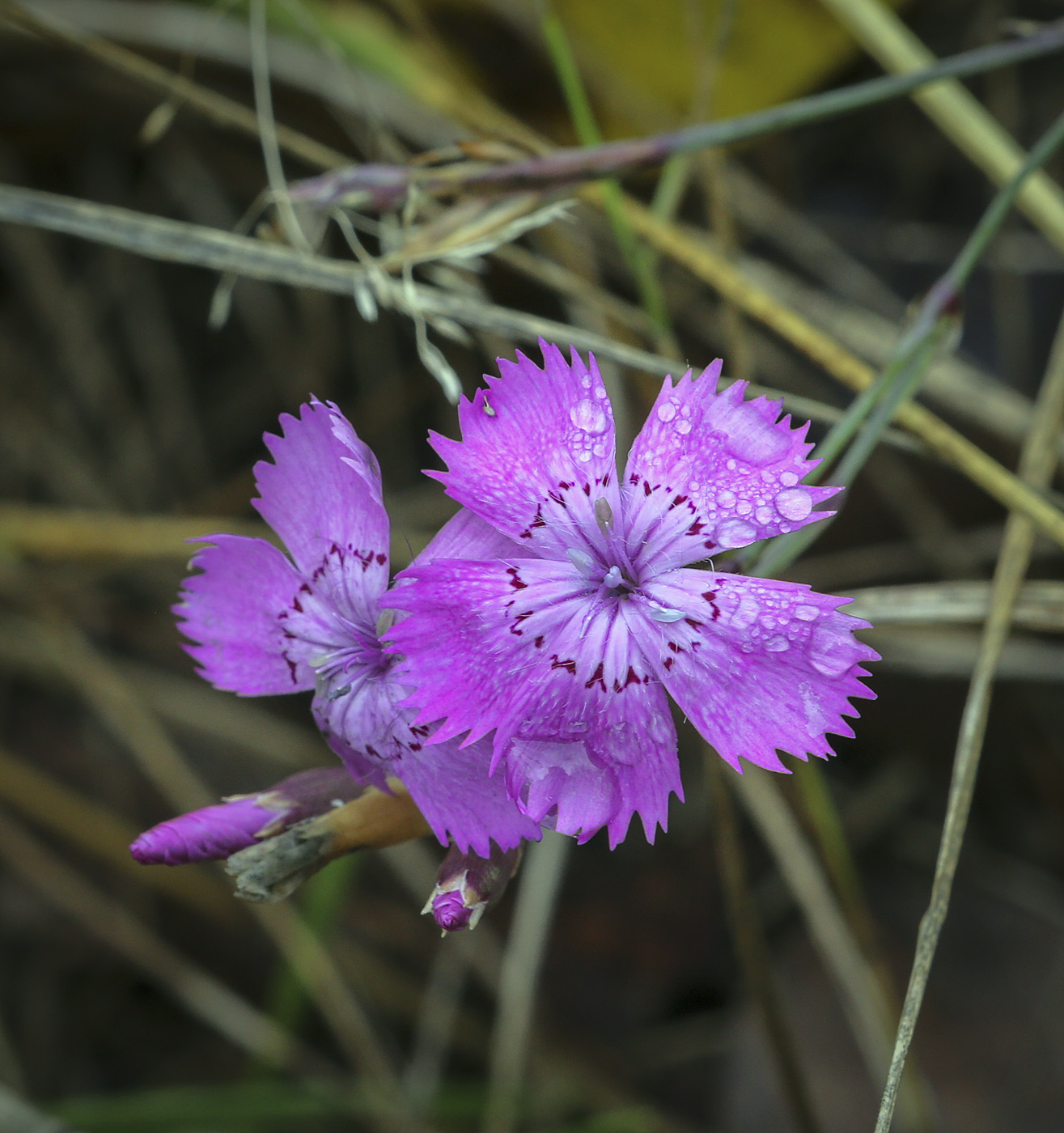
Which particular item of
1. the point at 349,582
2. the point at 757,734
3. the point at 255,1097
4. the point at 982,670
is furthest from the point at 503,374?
the point at 255,1097

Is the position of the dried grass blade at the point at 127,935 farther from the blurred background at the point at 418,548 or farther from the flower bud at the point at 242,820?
the flower bud at the point at 242,820

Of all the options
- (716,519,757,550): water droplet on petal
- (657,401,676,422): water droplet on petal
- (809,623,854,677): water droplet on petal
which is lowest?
(809,623,854,677): water droplet on petal

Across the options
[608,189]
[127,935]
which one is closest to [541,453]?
[608,189]

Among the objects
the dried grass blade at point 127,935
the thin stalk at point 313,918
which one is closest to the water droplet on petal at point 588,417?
the thin stalk at point 313,918

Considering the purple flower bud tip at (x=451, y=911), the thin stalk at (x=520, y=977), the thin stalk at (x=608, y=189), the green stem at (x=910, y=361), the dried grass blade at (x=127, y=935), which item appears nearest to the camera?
the purple flower bud tip at (x=451, y=911)

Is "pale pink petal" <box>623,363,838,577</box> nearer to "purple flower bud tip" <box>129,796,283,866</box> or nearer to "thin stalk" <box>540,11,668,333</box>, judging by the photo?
"purple flower bud tip" <box>129,796,283,866</box>

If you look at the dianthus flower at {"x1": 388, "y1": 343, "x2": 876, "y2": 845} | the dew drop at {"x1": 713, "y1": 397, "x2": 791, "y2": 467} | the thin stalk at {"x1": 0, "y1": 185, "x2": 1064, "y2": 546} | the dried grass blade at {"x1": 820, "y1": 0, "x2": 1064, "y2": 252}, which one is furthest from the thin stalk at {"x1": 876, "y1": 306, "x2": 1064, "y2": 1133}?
the dew drop at {"x1": 713, "y1": 397, "x2": 791, "y2": 467}
